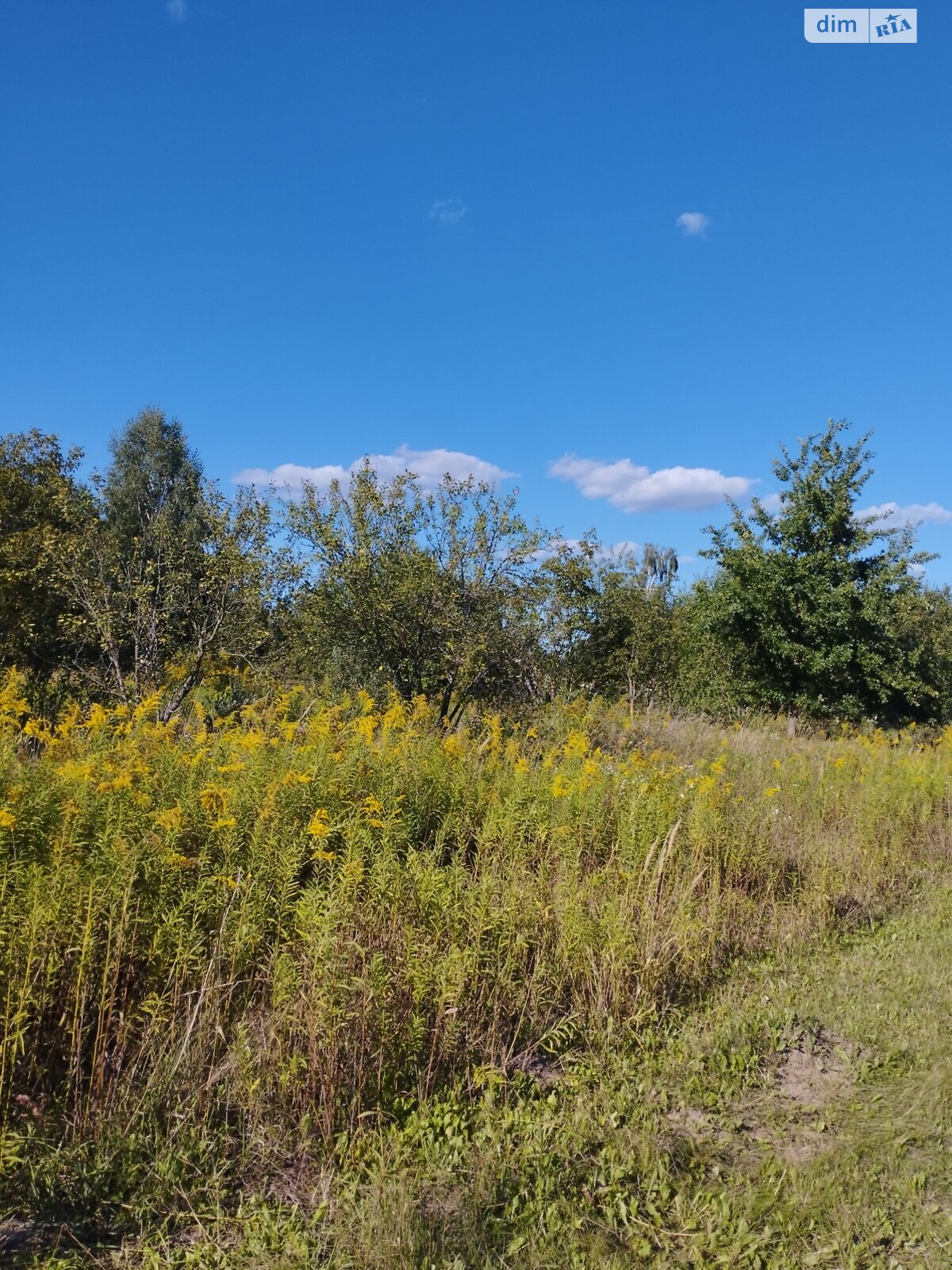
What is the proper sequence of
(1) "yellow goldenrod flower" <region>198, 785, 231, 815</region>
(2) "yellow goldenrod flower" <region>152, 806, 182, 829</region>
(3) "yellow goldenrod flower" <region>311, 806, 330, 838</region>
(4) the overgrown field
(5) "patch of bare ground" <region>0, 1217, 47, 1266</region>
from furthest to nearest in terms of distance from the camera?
(1) "yellow goldenrod flower" <region>198, 785, 231, 815</region>
(3) "yellow goldenrod flower" <region>311, 806, 330, 838</region>
(2) "yellow goldenrod flower" <region>152, 806, 182, 829</region>
(4) the overgrown field
(5) "patch of bare ground" <region>0, 1217, 47, 1266</region>

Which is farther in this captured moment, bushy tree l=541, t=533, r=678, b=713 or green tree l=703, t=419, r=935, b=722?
green tree l=703, t=419, r=935, b=722

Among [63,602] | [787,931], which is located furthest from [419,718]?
[63,602]

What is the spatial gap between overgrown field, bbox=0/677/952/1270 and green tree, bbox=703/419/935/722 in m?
12.6

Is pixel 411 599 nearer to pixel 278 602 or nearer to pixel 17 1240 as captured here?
pixel 278 602

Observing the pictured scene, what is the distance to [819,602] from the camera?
1578cm

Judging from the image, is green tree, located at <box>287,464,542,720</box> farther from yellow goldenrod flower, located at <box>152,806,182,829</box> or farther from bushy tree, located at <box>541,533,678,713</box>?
yellow goldenrod flower, located at <box>152,806,182,829</box>

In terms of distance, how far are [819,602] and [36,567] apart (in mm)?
14381

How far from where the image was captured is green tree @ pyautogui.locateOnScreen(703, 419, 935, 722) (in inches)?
620

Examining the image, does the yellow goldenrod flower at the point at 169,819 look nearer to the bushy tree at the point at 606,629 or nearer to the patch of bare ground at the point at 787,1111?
the patch of bare ground at the point at 787,1111

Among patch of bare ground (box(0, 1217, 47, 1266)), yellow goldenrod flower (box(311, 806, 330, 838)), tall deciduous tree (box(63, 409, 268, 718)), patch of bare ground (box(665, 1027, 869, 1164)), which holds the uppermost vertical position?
tall deciduous tree (box(63, 409, 268, 718))

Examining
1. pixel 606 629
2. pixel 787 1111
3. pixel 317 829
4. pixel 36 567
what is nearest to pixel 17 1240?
pixel 317 829

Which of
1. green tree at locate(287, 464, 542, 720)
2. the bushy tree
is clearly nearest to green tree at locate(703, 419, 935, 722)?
the bushy tree

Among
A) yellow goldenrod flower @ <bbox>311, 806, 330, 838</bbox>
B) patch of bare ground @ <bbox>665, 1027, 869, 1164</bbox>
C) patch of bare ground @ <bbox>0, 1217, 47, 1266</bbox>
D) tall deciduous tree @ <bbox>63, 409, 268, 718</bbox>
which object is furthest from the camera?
tall deciduous tree @ <bbox>63, 409, 268, 718</bbox>

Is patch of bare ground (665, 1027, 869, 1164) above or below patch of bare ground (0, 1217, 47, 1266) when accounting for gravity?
below
